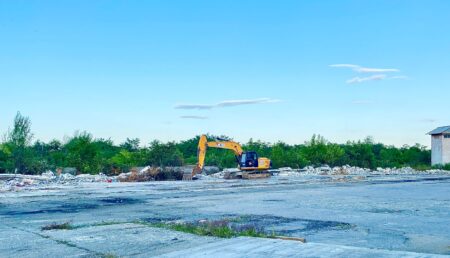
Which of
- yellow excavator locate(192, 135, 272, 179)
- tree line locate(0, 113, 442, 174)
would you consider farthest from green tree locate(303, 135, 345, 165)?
yellow excavator locate(192, 135, 272, 179)

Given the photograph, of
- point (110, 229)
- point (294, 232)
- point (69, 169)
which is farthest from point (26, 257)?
point (69, 169)

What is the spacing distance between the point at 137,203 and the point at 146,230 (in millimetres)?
8428

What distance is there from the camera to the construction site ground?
29.3ft

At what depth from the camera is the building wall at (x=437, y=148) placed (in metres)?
62.2

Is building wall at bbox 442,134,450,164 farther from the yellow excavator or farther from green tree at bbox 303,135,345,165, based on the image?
the yellow excavator

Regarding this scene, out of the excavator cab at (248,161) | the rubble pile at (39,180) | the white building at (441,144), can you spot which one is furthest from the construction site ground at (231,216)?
the white building at (441,144)

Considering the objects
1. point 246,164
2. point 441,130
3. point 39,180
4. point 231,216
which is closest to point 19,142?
point 39,180

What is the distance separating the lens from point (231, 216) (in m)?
14.8

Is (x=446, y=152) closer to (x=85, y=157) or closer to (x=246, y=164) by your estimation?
(x=246, y=164)

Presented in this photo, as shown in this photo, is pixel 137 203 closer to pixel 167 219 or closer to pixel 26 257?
pixel 167 219

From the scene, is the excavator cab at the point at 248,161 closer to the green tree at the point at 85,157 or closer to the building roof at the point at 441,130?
the green tree at the point at 85,157

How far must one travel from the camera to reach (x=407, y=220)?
1421 cm

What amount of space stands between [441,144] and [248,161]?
33.0 metres

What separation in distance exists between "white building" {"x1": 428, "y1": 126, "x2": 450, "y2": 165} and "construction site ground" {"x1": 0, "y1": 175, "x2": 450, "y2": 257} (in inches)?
1650
